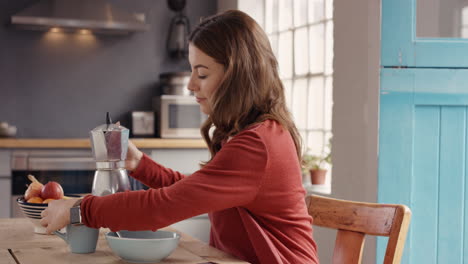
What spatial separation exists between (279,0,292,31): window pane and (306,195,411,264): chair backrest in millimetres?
2580

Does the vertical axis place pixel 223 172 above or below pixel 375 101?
below

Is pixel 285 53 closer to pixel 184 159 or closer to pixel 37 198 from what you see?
pixel 184 159

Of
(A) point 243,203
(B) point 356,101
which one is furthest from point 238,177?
(B) point 356,101

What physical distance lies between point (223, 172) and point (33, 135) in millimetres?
3675

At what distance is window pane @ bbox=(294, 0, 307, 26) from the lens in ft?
13.5

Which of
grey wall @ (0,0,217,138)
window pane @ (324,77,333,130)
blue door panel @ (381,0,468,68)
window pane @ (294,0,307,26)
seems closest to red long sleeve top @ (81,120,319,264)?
blue door panel @ (381,0,468,68)

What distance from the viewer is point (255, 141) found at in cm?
148

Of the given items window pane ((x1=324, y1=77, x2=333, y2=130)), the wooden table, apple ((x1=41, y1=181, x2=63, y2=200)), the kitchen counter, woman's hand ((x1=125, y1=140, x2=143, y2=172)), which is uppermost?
window pane ((x1=324, y1=77, x2=333, y2=130))

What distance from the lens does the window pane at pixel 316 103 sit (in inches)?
155

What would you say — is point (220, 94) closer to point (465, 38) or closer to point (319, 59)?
point (465, 38)

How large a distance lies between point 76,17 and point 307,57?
1.74 meters

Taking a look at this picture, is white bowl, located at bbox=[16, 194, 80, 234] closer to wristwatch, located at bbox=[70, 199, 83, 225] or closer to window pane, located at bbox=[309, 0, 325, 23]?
wristwatch, located at bbox=[70, 199, 83, 225]

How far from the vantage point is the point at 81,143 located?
422 cm

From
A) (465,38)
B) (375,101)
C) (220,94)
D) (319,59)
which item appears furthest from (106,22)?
(220,94)
